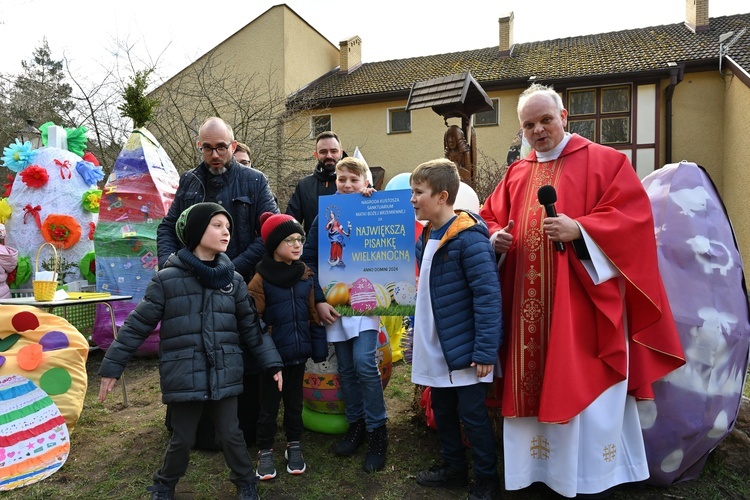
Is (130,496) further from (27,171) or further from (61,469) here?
(27,171)

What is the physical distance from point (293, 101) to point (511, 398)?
15475 millimetres

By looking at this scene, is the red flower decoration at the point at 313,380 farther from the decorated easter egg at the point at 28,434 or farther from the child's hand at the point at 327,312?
the decorated easter egg at the point at 28,434

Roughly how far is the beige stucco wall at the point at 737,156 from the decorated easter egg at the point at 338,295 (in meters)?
12.6

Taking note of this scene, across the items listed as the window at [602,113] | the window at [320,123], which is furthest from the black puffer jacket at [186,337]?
the window at [320,123]

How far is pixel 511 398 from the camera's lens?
112 inches

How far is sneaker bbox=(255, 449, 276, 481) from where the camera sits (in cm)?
321

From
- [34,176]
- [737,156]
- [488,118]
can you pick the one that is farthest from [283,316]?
[488,118]

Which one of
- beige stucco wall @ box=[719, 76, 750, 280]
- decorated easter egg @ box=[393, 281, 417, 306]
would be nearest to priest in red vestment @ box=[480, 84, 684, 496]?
decorated easter egg @ box=[393, 281, 417, 306]

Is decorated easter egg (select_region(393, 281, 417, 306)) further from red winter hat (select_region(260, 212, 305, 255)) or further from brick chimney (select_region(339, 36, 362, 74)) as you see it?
brick chimney (select_region(339, 36, 362, 74))

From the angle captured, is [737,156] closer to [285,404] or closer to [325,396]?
[325,396]

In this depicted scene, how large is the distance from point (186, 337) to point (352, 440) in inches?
56.0

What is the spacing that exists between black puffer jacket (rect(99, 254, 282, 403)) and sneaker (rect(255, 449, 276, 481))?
0.56 meters

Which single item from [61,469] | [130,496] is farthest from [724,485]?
[61,469]

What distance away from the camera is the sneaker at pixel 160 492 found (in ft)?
9.41
